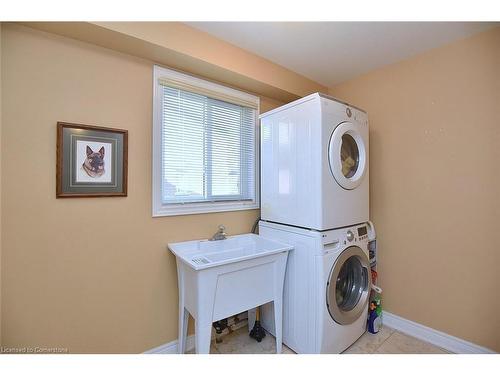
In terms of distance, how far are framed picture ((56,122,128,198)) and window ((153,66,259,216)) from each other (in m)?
0.23

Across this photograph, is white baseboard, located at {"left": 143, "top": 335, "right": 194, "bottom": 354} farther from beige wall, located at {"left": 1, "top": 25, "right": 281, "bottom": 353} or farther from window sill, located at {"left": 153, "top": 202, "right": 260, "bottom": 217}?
window sill, located at {"left": 153, "top": 202, "right": 260, "bottom": 217}

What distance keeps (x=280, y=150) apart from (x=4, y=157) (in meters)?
1.68

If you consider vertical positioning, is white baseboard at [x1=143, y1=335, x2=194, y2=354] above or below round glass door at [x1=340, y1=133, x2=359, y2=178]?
below

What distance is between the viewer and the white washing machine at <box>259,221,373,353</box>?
1558mm

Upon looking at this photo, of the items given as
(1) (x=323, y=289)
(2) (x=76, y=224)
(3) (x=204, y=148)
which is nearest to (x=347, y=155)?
(1) (x=323, y=289)

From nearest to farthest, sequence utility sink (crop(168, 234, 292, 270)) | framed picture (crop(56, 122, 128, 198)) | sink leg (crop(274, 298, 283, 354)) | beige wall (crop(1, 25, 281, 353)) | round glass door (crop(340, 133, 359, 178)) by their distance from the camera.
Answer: beige wall (crop(1, 25, 281, 353)) < framed picture (crop(56, 122, 128, 198)) < utility sink (crop(168, 234, 292, 270)) < sink leg (crop(274, 298, 283, 354)) < round glass door (crop(340, 133, 359, 178))

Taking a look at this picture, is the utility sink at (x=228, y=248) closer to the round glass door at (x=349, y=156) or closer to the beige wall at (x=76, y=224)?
the beige wall at (x=76, y=224)

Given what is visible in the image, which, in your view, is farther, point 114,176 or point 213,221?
point 213,221

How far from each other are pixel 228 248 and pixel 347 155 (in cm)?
123

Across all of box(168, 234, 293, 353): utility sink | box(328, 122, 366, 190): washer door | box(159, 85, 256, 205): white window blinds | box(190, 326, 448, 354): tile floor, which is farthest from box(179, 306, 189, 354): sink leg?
box(328, 122, 366, 190): washer door

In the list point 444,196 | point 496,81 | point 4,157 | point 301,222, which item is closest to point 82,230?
point 4,157

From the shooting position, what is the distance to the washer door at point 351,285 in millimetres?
1691

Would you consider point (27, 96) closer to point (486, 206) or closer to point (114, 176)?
point (114, 176)

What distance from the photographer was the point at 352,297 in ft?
6.18
